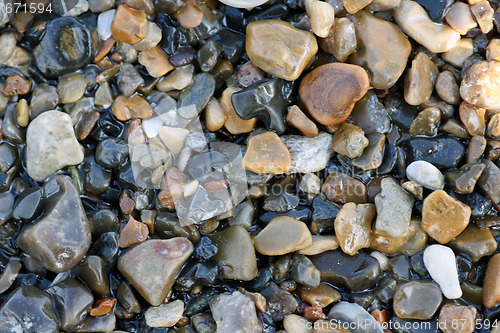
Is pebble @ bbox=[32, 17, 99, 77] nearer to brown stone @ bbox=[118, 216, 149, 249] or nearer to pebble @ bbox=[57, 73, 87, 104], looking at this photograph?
pebble @ bbox=[57, 73, 87, 104]

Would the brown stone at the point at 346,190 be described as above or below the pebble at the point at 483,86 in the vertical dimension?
below

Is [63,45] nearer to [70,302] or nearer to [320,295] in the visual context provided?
[70,302]

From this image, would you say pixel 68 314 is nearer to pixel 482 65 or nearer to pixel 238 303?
pixel 238 303

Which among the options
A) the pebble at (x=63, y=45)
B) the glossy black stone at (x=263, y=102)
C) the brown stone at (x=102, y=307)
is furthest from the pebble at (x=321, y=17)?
the brown stone at (x=102, y=307)

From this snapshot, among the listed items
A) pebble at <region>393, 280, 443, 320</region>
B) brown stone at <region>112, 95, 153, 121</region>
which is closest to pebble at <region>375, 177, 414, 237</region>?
pebble at <region>393, 280, 443, 320</region>

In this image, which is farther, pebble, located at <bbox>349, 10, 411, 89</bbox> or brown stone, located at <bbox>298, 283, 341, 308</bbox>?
pebble, located at <bbox>349, 10, 411, 89</bbox>

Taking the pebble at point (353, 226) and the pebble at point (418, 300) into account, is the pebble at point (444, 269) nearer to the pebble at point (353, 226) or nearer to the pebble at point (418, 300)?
the pebble at point (418, 300)
